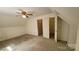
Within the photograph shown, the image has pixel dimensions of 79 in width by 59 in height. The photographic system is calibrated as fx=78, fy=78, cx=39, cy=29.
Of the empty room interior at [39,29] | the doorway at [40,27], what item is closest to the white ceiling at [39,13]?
the empty room interior at [39,29]

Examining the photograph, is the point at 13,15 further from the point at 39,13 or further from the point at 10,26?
the point at 39,13

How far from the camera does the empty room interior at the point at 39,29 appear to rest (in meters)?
1.05

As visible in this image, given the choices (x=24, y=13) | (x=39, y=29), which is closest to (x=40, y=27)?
(x=39, y=29)

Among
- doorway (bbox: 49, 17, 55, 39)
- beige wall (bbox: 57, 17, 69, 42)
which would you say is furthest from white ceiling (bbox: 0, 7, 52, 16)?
beige wall (bbox: 57, 17, 69, 42)

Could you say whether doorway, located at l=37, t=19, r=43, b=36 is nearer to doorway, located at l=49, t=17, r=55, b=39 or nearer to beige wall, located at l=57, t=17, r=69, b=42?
doorway, located at l=49, t=17, r=55, b=39

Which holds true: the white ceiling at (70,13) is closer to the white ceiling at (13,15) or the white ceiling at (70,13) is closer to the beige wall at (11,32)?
the white ceiling at (13,15)

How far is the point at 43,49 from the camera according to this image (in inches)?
44.3

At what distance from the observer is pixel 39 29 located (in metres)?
1.23

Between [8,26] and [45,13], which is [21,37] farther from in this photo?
[45,13]

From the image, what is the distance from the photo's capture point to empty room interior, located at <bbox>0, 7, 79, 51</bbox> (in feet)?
3.45
